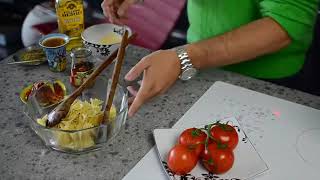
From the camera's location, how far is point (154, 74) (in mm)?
957

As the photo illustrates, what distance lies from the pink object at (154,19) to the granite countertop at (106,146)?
0.77 meters

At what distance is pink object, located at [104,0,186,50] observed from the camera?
1897mm

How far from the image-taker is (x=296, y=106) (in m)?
0.97

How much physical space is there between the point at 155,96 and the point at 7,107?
0.34 meters

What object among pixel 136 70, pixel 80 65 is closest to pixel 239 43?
pixel 136 70

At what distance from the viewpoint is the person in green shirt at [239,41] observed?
971 mm

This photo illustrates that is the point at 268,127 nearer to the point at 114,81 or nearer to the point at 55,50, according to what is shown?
the point at 114,81

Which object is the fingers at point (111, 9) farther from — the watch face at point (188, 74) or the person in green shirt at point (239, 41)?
the watch face at point (188, 74)

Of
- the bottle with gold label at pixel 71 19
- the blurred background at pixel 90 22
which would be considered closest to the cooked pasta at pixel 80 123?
the bottle with gold label at pixel 71 19

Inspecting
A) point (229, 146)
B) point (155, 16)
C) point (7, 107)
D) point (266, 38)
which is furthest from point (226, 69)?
point (155, 16)

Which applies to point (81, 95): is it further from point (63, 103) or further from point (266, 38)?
point (266, 38)

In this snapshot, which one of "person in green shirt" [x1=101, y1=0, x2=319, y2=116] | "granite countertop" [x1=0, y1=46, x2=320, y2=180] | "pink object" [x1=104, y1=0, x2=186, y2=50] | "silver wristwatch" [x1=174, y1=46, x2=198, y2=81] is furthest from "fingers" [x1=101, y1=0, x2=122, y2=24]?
"pink object" [x1=104, y1=0, x2=186, y2=50]

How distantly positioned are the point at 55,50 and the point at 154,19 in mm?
894

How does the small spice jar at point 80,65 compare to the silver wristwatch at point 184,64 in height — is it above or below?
below
